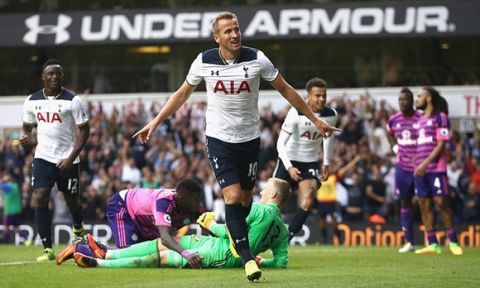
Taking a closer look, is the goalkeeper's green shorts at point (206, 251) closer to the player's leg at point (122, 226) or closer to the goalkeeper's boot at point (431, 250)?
the player's leg at point (122, 226)

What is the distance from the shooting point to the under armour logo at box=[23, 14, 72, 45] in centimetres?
3319

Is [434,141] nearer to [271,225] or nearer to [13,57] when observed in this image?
[271,225]

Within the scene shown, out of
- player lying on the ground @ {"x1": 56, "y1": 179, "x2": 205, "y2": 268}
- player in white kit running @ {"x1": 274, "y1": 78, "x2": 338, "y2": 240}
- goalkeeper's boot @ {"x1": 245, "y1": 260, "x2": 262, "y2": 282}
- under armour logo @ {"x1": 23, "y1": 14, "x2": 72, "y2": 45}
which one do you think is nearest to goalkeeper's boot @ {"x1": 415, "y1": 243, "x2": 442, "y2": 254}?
player in white kit running @ {"x1": 274, "y1": 78, "x2": 338, "y2": 240}

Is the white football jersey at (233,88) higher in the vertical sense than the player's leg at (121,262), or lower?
higher

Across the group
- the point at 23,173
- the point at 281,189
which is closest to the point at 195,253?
the point at 281,189

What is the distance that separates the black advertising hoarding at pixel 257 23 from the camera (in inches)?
1206

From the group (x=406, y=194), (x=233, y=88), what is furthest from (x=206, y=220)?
(x=406, y=194)

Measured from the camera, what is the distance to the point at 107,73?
34.2 meters

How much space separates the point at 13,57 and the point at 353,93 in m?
11.6

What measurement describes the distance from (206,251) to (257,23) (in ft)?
66.7

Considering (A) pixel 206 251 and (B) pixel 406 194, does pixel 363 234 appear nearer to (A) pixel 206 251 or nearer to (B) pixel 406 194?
(B) pixel 406 194

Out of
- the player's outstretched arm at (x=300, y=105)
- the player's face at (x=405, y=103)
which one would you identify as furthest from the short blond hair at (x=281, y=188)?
the player's outstretched arm at (x=300, y=105)

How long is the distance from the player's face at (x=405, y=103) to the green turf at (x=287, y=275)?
3.52 meters

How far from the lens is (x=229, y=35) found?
1077 centimetres
